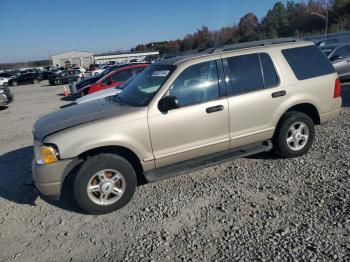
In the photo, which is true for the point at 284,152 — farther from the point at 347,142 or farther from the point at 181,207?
the point at 181,207

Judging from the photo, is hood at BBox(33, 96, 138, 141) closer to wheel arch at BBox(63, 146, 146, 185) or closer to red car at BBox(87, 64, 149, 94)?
wheel arch at BBox(63, 146, 146, 185)

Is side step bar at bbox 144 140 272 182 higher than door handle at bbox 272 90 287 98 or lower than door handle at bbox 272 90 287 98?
lower

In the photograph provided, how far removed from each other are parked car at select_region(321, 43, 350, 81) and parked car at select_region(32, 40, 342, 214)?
23.4ft

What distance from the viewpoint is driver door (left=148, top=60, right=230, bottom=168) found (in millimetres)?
4172

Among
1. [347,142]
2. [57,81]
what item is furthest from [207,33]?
[347,142]

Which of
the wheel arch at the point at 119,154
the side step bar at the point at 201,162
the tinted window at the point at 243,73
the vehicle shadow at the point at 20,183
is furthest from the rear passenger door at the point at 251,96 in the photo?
the vehicle shadow at the point at 20,183

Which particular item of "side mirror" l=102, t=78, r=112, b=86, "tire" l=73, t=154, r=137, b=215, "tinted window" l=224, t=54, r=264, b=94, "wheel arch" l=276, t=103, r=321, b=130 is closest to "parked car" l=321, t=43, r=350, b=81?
"wheel arch" l=276, t=103, r=321, b=130

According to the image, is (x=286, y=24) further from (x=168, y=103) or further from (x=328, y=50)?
(x=168, y=103)

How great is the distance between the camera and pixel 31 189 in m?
5.00

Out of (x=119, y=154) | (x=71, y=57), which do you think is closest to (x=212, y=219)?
(x=119, y=154)

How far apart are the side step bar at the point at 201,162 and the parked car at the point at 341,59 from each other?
8274 millimetres

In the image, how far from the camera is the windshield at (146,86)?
436cm

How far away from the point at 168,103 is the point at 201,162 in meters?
0.98

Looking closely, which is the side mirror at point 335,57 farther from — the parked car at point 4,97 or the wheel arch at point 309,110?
the parked car at point 4,97
